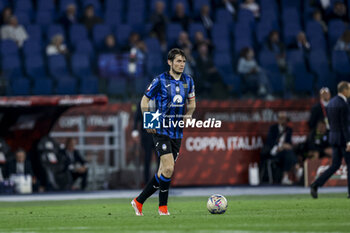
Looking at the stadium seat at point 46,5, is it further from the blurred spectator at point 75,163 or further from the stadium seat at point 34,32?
the blurred spectator at point 75,163

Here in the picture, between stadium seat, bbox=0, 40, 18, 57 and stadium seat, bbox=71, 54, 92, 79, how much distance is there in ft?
5.40

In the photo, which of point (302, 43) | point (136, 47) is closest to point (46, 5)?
point (136, 47)

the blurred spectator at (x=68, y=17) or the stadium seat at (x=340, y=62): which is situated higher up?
the blurred spectator at (x=68, y=17)

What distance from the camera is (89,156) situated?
19312 mm

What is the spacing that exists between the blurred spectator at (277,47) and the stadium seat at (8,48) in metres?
7.05

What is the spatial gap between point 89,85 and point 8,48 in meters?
2.77

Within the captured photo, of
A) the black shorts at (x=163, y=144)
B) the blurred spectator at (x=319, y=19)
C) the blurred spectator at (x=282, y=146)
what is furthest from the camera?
the blurred spectator at (x=319, y=19)

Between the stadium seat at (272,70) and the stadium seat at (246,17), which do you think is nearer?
the stadium seat at (272,70)

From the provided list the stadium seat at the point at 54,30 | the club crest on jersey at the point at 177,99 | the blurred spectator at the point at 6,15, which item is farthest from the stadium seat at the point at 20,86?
the club crest on jersey at the point at 177,99

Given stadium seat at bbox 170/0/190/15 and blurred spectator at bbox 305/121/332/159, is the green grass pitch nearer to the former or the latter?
blurred spectator at bbox 305/121/332/159

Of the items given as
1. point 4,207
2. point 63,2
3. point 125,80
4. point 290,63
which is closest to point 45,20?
point 63,2

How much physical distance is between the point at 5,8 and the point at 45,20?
1190 millimetres

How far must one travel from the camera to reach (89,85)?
808 inches

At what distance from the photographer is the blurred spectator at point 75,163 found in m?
18.0
